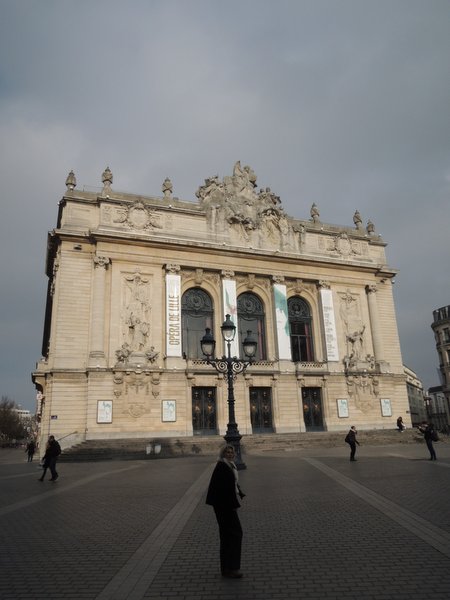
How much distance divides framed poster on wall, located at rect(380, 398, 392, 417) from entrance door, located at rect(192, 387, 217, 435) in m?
14.0

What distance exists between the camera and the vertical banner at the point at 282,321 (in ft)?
114

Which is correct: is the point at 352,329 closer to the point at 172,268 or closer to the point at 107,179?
the point at 172,268

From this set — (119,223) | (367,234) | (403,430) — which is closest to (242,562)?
(119,223)

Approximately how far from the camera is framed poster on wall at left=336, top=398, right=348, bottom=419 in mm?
35125

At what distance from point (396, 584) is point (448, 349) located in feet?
234

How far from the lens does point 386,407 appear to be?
37.0 metres

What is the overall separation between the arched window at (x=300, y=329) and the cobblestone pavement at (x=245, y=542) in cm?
2383

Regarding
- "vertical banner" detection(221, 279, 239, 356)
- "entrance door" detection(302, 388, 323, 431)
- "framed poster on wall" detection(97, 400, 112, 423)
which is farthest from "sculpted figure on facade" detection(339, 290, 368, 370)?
"framed poster on wall" detection(97, 400, 112, 423)

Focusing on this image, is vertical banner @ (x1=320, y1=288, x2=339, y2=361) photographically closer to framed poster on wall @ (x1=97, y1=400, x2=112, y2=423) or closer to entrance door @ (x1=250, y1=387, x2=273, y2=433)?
entrance door @ (x1=250, y1=387, x2=273, y2=433)

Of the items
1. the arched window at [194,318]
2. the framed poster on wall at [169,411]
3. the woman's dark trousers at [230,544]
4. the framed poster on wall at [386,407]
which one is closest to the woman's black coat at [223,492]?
the woman's dark trousers at [230,544]

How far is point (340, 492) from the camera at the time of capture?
1102cm

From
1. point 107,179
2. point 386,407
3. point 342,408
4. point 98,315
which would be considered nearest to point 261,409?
point 342,408

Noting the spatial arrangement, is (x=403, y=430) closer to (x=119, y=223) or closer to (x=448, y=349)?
(x=119, y=223)

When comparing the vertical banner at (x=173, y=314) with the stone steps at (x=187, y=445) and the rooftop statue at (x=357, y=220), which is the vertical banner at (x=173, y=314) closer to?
the stone steps at (x=187, y=445)
